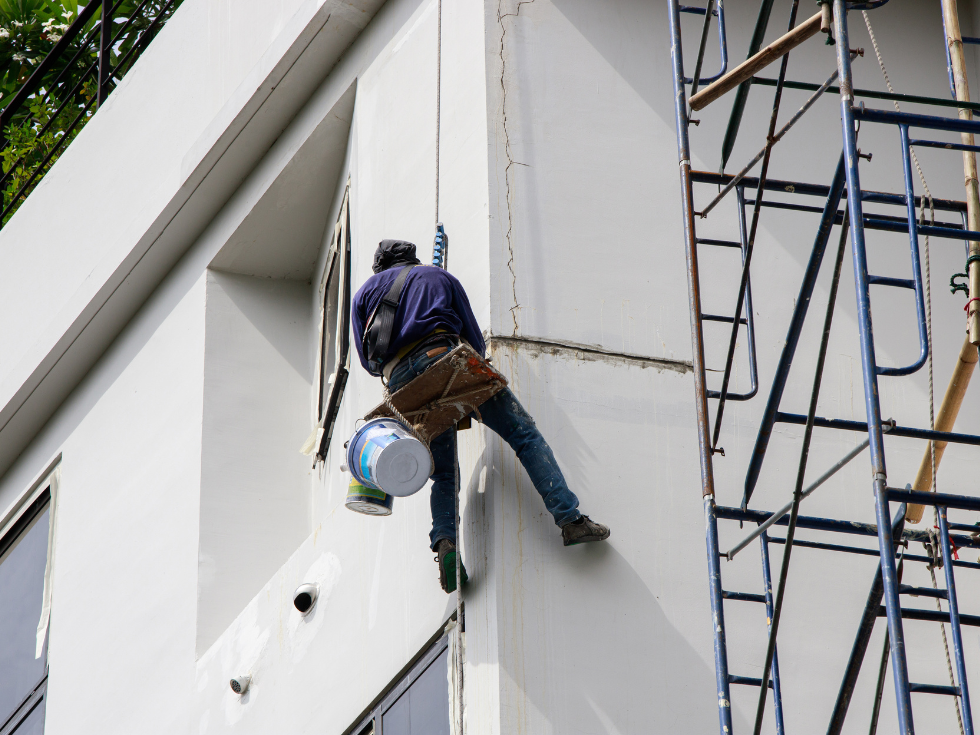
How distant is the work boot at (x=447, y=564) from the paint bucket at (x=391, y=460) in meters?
0.30

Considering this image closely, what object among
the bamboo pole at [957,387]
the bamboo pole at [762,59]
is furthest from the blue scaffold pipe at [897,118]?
the bamboo pole at [957,387]

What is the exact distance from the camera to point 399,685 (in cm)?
689

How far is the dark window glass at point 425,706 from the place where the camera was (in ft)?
21.2

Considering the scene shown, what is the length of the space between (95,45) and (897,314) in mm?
13121

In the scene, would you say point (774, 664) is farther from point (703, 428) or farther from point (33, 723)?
point (33, 723)

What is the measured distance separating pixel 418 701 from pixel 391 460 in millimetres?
1274

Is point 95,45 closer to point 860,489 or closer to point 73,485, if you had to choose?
point 73,485

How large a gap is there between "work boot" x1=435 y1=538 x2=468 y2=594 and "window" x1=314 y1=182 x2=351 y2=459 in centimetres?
269

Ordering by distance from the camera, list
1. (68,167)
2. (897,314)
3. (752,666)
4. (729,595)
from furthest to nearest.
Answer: (68,167)
(897,314)
(752,666)
(729,595)

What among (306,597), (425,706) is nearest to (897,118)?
(425,706)

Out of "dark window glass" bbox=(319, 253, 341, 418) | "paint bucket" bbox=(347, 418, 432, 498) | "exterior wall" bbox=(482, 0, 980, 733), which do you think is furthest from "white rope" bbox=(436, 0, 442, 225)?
"dark window glass" bbox=(319, 253, 341, 418)

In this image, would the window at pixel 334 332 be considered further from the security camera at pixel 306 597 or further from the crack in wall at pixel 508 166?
the crack in wall at pixel 508 166

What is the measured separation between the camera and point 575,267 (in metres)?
7.17

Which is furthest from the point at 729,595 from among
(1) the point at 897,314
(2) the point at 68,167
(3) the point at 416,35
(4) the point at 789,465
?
(2) the point at 68,167
